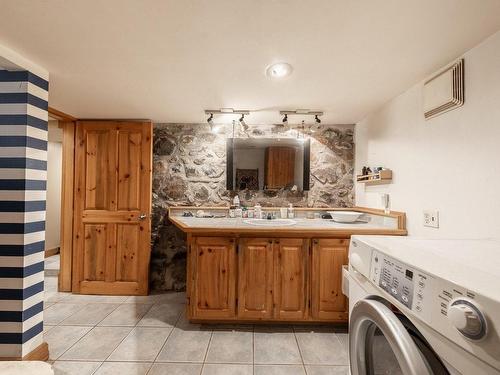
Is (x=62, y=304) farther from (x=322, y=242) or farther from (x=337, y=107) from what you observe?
(x=337, y=107)

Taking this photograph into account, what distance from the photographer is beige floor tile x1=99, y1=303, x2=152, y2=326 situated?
2215 mm

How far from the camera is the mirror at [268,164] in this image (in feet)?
9.50

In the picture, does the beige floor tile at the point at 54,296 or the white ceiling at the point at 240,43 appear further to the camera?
the beige floor tile at the point at 54,296

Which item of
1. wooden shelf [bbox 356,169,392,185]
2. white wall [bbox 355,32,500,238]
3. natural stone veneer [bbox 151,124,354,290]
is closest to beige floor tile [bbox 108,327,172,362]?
natural stone veneer [bbox 151,124,354,290]

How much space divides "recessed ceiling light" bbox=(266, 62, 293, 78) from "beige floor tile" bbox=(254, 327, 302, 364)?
78.3 inches

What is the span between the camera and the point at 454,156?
1537 mm

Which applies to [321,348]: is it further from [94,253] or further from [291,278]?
[94,253]

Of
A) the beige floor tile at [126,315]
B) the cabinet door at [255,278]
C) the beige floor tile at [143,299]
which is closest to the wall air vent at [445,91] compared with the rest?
the cabinet door at [255,278]

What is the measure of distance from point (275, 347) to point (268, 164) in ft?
5.85

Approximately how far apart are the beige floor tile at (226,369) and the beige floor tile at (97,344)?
741 mm

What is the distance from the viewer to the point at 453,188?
60.6 inches

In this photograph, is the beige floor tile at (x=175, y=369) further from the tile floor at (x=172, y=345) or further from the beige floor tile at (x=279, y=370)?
the beige floor tile at (x=279, y=370)

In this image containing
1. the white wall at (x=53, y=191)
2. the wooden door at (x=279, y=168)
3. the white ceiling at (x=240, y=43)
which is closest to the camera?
the white ceiling at (x=240, y=43)

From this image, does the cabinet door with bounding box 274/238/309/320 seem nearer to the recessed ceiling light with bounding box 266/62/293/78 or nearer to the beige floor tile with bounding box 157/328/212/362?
the beige floor tile with bounding box 157/328/212/362
